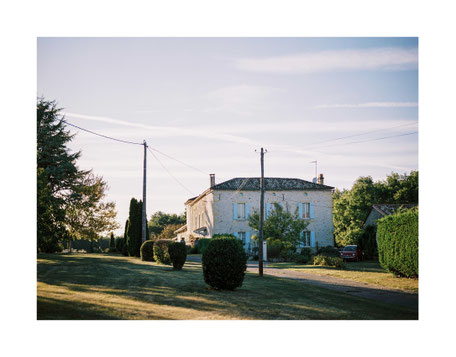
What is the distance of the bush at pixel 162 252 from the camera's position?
18547 millimetres

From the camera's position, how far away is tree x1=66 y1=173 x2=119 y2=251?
20.8m

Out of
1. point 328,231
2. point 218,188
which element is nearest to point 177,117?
point 218,188

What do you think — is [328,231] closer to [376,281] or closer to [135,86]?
[376,281]

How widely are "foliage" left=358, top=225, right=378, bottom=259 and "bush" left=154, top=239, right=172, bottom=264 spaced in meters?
14.5

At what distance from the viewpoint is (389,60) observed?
9.16 metres

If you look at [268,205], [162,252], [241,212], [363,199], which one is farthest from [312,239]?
[162,252]

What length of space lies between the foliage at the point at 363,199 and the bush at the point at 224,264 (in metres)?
32.2

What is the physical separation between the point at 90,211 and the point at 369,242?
1814 cm

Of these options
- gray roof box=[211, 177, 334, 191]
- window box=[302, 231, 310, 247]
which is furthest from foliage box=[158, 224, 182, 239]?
window box=[302, 231, 310, 247]

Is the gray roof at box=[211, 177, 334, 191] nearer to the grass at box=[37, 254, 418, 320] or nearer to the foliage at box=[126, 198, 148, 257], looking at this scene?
the foliage at box=[126, 198, 148, 257]

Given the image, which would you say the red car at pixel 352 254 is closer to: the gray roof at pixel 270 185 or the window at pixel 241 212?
the gray roof at pixel 270 185

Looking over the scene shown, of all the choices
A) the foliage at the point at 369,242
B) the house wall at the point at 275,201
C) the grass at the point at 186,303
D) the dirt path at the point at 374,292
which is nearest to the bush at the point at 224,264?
the grass at the point at 186,303

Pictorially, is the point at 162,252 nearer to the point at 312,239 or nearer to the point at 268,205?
the point at 268,205

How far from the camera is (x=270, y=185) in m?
32.5
